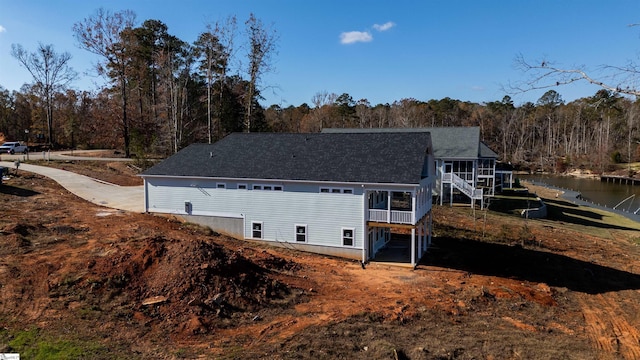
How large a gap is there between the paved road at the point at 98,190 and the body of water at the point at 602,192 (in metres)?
43.2

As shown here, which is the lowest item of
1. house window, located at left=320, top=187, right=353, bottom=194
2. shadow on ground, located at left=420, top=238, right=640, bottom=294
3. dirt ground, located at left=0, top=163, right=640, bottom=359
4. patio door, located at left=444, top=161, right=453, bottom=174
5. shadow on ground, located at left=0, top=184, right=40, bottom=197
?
shadow on ground, located at left=420, top=238, right=640, bottom=294

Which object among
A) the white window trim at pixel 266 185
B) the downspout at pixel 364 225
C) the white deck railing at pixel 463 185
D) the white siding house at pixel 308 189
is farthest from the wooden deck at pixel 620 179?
the white window trim at pixel 266 185

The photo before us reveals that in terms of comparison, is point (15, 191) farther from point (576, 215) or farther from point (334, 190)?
point (576, 215)

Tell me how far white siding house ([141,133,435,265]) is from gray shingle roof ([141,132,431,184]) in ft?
0.18

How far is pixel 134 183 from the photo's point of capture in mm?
36500

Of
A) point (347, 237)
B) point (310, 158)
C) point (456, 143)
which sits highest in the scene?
point (456, 143)

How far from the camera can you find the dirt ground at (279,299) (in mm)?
11859

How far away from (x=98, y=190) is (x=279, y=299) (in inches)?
906

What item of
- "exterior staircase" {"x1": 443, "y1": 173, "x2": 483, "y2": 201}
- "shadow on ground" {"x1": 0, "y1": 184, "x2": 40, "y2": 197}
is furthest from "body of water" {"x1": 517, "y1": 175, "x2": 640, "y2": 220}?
"shadow on ground" {"x1": 0, "y1": 184, "x2": 40, "y2": 197}

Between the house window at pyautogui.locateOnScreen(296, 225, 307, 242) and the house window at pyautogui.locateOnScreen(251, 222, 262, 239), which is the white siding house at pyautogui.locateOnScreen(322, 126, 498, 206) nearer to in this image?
the house window at pyautogui.locateOnScreen(296, 225, 307, 242)

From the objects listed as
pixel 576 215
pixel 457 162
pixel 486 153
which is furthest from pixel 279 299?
pixel 576 215

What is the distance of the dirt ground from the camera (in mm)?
Result: 11859

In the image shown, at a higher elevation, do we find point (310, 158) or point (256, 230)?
point (310, 158)

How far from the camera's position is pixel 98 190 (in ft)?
106
